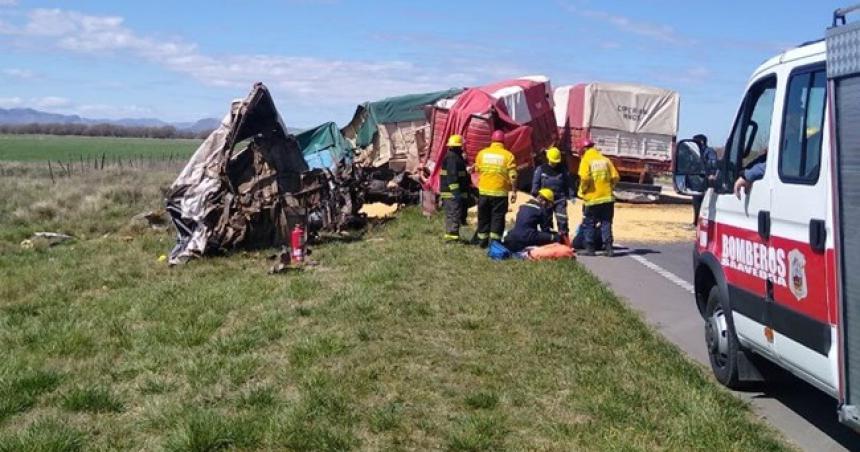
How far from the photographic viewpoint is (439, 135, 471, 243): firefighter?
1466 cm

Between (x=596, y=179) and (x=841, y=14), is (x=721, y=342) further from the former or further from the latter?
(x=596, y=179)

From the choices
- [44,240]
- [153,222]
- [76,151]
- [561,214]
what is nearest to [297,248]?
[561,214]

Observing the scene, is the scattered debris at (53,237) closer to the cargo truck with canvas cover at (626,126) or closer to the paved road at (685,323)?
the paved road at (685,323)

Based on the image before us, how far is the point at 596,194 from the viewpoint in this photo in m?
13.4

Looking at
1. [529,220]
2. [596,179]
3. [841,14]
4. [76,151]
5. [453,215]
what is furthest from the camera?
[76,151]

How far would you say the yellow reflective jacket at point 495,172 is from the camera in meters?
13.6

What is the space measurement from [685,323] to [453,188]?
6223mm

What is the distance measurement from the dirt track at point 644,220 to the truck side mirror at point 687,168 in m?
9.04

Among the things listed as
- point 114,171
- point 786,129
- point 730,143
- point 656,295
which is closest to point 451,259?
point 656,295

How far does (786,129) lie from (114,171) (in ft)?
131

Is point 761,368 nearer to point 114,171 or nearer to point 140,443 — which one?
point 140,443

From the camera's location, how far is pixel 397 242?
14.9 meters

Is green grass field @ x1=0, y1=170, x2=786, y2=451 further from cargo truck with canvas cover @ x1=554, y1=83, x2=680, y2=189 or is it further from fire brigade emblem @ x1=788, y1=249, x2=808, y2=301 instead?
A: cargo truck with canvas cover @ x1=554, y1=83, x2=680, y2=189

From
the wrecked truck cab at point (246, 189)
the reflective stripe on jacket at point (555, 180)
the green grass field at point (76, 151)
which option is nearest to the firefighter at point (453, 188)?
the reflective stripe on jacket at point (555, 180)
